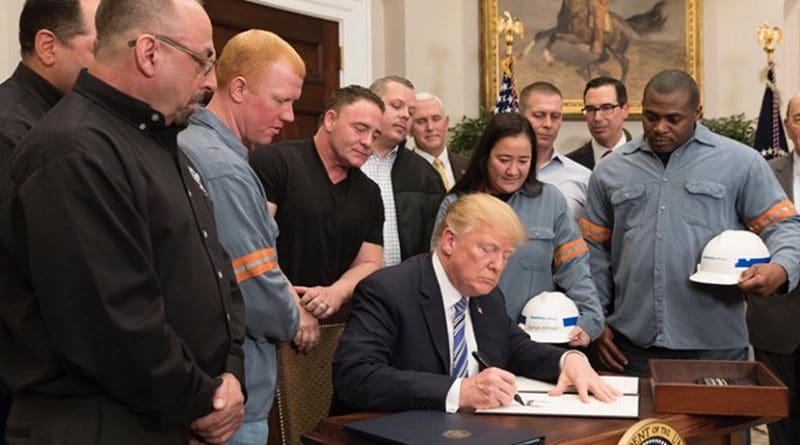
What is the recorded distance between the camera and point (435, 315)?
8.55 feet

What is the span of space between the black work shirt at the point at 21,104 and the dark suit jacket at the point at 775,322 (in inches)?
116

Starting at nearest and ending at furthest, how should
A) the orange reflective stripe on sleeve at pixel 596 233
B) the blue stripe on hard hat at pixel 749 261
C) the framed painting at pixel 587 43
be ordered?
the blue stripe on hard hat at pixel 749 261 → the orange reflective stripe on sleeve at pixel 596 233 → the framed painting at pixel 587 43

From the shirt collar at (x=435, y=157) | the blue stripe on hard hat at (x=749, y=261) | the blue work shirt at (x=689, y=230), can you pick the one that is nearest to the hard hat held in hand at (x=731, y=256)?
the blue stripe on hard hat at (x=749, y=261)

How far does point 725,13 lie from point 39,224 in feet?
26.1

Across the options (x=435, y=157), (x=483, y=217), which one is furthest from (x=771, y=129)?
(x=483, y=217)

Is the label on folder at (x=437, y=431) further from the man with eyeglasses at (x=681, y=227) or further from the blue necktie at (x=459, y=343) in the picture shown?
the man with eyeglasses at (x=681, y=227)

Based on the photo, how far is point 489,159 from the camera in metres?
3.48

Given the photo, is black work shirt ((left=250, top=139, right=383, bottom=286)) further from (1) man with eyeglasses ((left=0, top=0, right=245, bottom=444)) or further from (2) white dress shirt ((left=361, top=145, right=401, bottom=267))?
(1) man with eyeglasses ((left=0, top=0, right=245, bottom=444))

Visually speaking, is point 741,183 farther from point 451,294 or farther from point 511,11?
point 511,11

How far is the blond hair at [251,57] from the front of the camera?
258 centimetres

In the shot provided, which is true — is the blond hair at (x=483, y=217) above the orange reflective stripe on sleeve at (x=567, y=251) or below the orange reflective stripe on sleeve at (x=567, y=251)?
above

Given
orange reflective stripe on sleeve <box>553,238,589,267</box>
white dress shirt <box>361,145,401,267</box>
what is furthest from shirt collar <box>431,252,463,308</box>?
white dress shirt <box>361,145,401,267</box>

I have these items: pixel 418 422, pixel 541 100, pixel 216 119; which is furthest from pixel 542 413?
pixel 541 100

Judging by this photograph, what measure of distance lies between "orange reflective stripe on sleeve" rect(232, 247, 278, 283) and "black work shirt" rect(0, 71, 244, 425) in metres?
0.41
